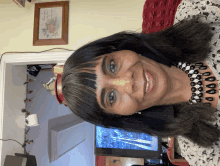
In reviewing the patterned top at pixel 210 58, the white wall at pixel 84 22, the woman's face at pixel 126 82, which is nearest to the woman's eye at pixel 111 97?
the woman's face at pixel 126 82

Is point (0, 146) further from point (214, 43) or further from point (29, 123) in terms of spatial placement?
point (214, 43)

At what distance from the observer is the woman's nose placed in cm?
83

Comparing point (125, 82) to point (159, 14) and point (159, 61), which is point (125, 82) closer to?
point (159, 61)

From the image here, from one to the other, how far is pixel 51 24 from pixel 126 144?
1.57 m

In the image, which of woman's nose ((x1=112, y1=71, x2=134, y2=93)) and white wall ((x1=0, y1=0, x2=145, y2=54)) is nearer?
woman's nose ((x1=112, y1=71, x2=134, y2=93))

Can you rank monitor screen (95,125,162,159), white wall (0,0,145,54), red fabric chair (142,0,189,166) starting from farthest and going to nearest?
monitor screen (95,125,162,159), white wall (0,0,145,54), red fabric chair (142,0,189,166)

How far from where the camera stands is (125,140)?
6.09ft

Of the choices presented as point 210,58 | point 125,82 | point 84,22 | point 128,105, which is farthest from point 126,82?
point 84,22

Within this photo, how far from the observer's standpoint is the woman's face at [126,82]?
85 centimetres

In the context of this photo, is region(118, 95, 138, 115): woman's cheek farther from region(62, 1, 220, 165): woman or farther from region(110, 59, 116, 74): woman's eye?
region(110, 59, 116, 74): woman's eye

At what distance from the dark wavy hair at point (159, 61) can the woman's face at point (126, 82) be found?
5cm

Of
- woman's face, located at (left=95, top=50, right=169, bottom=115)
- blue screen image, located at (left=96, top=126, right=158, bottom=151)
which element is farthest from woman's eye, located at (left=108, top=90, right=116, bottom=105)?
blue screen image, located at (left=96, top=126, right=158, bottom=151)

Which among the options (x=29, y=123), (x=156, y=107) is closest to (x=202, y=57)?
(x=156, y=107)

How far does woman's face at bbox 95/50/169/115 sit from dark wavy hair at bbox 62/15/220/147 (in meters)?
0.05
